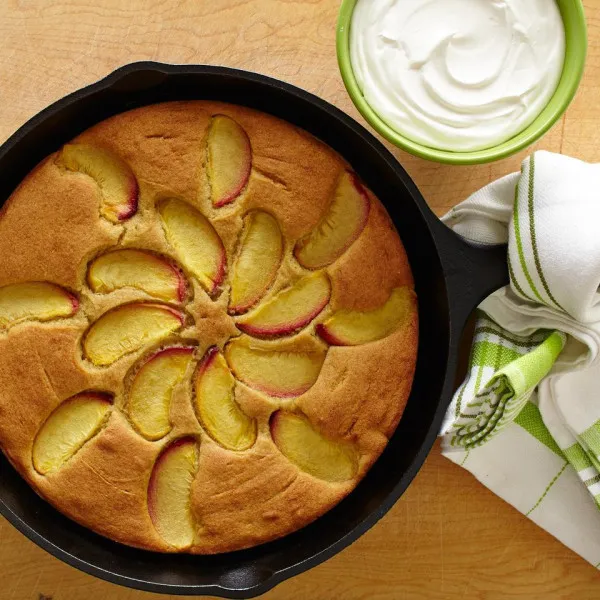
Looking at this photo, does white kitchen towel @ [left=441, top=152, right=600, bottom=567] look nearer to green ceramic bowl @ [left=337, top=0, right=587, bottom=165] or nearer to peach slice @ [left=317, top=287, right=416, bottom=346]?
green ceramic bowl @ [left=337, top=0, right=587, bottom=165]

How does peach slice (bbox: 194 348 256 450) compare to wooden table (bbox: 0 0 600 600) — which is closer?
peach slice (bbox: 194 348 256 450)

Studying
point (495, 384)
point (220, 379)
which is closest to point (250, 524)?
point (220, 379)

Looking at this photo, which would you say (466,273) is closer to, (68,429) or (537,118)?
(537,118)

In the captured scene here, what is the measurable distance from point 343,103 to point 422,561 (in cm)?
109

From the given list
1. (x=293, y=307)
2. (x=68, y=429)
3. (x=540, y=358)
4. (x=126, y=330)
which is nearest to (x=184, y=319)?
(x=126, y=330)

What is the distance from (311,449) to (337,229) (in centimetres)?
47

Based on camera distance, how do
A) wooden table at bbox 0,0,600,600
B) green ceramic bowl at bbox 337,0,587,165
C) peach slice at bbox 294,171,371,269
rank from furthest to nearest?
wooden table at bbox 0,0,600,600, peach slice at bbox 294,171,371,269, green ceramic bowl at bbox 337,0,587,165

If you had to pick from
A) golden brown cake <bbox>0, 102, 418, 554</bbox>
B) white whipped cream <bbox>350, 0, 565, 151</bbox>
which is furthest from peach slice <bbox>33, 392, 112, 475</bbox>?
white whipped cream <bbox>350, 0, 565, 151</bbox>

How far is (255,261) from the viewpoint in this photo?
1.72m

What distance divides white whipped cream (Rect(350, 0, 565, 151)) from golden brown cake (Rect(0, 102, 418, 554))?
0.20m

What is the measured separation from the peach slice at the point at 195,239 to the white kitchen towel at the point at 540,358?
520 millimetres

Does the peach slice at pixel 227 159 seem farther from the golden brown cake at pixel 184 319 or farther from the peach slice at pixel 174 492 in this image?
the peach slice at pixel 174 492

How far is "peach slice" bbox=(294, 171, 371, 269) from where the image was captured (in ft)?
5.66

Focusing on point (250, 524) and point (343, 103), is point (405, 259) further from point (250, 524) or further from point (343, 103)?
point (250, 524)
